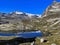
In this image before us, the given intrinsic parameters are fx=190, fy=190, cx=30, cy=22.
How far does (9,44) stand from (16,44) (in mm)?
2975

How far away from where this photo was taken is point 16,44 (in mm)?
73938

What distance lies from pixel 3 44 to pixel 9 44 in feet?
7.45

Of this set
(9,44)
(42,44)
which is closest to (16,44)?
(9,44)

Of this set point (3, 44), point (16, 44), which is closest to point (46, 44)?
point (16, 44)

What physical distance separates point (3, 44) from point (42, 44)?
1568 cm

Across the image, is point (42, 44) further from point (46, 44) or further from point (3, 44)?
point (3, 44)

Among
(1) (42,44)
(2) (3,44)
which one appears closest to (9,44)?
(2) (3,44)

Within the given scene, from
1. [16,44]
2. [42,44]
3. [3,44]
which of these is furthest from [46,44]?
[3,44]

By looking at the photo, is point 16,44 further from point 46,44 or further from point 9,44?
point 46,44

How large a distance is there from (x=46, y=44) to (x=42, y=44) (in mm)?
2112

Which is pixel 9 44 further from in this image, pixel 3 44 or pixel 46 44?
pixel 46 44

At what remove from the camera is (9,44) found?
72438mm

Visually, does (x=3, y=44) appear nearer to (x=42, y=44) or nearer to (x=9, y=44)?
(x=9, y=44)

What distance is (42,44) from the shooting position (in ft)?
250
